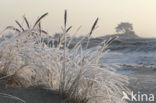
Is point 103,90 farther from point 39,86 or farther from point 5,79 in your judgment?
point 5,79

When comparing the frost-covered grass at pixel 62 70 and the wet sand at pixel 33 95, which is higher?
the frost-covered grass at pixel 62 70

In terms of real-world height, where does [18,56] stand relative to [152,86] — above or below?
above

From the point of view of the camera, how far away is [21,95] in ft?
7.25

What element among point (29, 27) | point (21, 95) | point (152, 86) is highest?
point (29, 27)

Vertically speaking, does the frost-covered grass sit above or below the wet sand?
above

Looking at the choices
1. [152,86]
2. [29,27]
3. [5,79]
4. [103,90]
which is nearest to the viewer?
[103,90]

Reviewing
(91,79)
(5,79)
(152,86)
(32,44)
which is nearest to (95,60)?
(91,79)

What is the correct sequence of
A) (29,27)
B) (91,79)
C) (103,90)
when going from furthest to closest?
(29,27) → (103,90) → (91,79)

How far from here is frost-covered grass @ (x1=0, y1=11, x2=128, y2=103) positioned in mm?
2186

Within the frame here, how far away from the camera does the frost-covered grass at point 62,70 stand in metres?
2.19

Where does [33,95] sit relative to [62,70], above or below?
below

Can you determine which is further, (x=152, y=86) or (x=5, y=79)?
(x=152, y=86)

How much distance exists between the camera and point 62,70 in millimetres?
2219

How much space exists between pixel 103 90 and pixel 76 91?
0.20 meters
